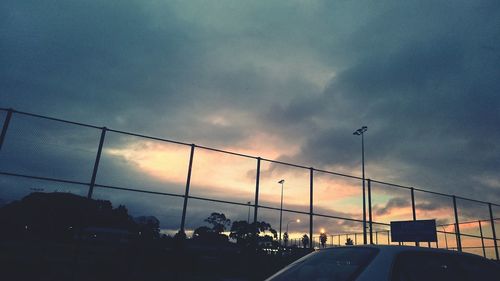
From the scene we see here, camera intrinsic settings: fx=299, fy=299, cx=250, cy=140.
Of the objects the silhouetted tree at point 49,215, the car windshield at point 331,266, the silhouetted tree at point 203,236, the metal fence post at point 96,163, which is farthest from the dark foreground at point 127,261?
the car windshield at point 331,266

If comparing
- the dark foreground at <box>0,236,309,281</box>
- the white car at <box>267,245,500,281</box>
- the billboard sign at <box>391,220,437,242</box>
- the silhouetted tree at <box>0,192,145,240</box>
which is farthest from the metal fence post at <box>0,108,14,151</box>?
the billboard sign at <box>391,220,437,242</box>

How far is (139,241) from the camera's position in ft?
41.1

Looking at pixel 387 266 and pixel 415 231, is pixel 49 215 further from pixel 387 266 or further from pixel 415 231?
pixel 415 231

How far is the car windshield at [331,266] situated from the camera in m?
2.63

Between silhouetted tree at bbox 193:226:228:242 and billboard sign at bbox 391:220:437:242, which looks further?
billboard sign at bbox 391:220:437:242

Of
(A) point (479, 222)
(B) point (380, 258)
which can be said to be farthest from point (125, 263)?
(A) point (479, 222)

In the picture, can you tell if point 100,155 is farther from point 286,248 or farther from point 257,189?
point 286,248

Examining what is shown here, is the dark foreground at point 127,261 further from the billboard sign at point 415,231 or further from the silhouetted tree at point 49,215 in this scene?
the billboard sign at point 415,231

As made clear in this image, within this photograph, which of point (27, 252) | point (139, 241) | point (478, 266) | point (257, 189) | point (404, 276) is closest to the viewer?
point (404, 276)

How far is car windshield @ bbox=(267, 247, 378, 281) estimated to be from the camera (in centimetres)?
263

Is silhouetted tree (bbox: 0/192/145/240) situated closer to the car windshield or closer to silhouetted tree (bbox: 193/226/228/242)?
silhouetted tree (bbox: 193/226/228/242)

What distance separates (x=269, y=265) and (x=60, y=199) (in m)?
8.60

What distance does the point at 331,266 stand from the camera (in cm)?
288

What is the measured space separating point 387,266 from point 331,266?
1.66 feet
